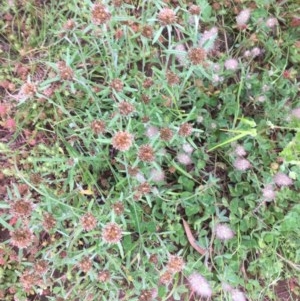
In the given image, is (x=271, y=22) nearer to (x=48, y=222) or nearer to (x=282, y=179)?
(x=282, y=179)

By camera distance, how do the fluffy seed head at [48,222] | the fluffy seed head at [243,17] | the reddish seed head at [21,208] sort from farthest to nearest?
1. the fluffy seed head at [243,17]
2. the fluffy seed head at [48,222]
3. the reddish seed head at [21,208]

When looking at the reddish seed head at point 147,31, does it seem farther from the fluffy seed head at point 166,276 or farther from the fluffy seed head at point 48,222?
the fluffy seed head at point 166,276

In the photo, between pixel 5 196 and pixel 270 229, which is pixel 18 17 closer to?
pixel 5 196

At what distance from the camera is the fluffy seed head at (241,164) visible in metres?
2.38

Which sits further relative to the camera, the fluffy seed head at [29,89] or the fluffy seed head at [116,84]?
the fluffy seed head at [116,84]

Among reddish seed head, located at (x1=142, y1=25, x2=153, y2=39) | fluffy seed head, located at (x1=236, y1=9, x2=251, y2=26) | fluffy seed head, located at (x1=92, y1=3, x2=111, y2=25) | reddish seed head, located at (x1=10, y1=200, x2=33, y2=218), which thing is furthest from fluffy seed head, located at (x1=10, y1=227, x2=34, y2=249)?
fluffy seed head, located at (x1=236, y1=9, x2=251, y2=26)

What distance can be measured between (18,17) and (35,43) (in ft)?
0.56

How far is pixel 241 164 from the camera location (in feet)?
7.81

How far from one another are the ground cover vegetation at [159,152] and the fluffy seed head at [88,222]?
0.46 feet

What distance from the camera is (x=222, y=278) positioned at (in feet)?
7.84

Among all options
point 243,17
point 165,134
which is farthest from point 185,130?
point 243,17

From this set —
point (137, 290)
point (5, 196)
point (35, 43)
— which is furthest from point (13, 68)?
point (137, 290)

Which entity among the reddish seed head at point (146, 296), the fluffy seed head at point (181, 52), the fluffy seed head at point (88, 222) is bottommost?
the reddish seed head at point (146, 296)

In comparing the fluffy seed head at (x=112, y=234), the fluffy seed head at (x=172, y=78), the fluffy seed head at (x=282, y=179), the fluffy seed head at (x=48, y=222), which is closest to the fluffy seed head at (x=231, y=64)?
the fluffy seed head at (x=172, y=78)
